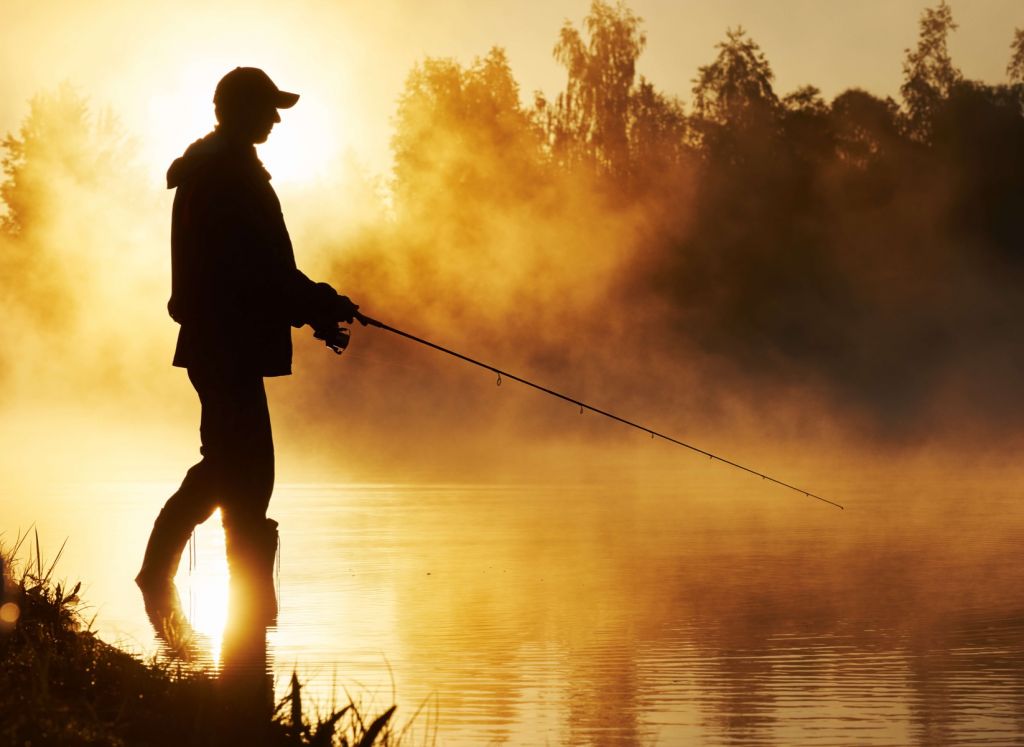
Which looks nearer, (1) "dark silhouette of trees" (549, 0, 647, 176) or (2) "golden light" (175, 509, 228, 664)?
(2) "golden light" (175, 509, 228, 664)

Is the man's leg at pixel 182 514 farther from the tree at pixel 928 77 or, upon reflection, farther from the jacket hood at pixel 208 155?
the tree at pixel 928 77

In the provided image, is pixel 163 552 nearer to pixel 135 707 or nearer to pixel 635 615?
pixel 635 615

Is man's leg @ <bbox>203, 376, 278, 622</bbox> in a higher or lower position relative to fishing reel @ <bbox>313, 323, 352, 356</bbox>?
lower

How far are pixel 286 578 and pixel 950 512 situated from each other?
5.68 meters

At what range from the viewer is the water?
5.57 meters

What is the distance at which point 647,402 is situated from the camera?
119 feet

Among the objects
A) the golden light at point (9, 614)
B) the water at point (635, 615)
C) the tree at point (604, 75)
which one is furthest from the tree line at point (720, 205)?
the golden light at point (9, 614)

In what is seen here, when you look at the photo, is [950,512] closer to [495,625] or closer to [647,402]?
[495,625]

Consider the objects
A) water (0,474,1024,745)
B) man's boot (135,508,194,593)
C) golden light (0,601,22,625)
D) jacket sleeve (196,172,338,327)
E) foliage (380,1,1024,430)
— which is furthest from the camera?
foliage (380,1,1024,430)

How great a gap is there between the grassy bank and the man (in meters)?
1.10

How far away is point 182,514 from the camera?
7129 millimetres

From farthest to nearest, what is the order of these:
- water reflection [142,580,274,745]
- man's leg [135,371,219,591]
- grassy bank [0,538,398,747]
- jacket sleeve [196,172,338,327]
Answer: man's leg [135,371,219,591] < jacket sleeve [196,172,338,327] < water reflection [142,580,274,745] < grassy bank [0,538,398,747]

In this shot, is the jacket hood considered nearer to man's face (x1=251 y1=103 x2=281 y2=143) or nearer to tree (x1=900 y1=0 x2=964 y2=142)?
man's face (x1=251 y1=103 x2=281 y2=143)

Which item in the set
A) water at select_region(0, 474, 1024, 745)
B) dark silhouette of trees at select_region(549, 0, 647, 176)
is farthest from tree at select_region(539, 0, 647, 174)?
water at select_region(0, 474, 1024, 745)
